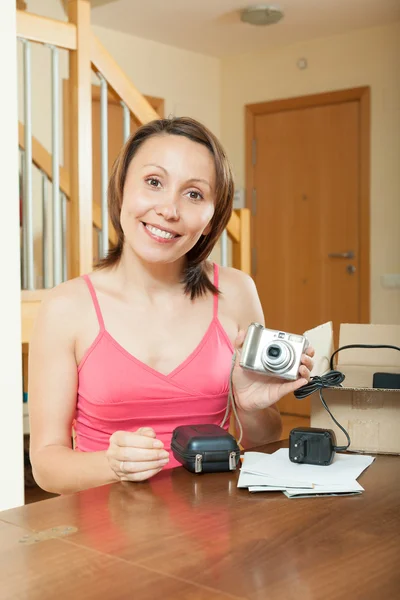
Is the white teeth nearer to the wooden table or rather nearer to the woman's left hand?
the woman's left hand

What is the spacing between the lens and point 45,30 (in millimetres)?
2865

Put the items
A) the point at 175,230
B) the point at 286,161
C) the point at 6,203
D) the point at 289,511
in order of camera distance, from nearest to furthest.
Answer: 1. the point at 289,511
2. the point at 175,230
3. the point at 6,203
4. the point at 286,161

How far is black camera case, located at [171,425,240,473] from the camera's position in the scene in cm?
120

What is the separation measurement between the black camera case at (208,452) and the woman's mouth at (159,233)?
42cm

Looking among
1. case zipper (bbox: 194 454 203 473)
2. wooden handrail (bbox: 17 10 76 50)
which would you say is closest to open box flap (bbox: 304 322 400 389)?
case zipper (bbox: 194 454 203 473)

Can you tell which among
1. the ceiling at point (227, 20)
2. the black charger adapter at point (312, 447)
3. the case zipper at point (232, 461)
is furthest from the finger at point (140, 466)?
the ceiling at point (227, 20)

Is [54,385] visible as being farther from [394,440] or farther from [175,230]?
[394,440]

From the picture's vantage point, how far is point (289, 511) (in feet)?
3.40

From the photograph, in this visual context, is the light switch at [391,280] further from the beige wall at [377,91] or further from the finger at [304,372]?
the finger at [304,372]

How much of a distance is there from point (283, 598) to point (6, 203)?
138 cm

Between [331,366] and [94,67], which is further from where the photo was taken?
[94,67]

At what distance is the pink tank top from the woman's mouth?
16 cm

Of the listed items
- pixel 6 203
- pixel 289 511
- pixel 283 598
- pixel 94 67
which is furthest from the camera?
pixel 94 67

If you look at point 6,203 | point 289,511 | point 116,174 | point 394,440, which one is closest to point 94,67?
point 6,203
